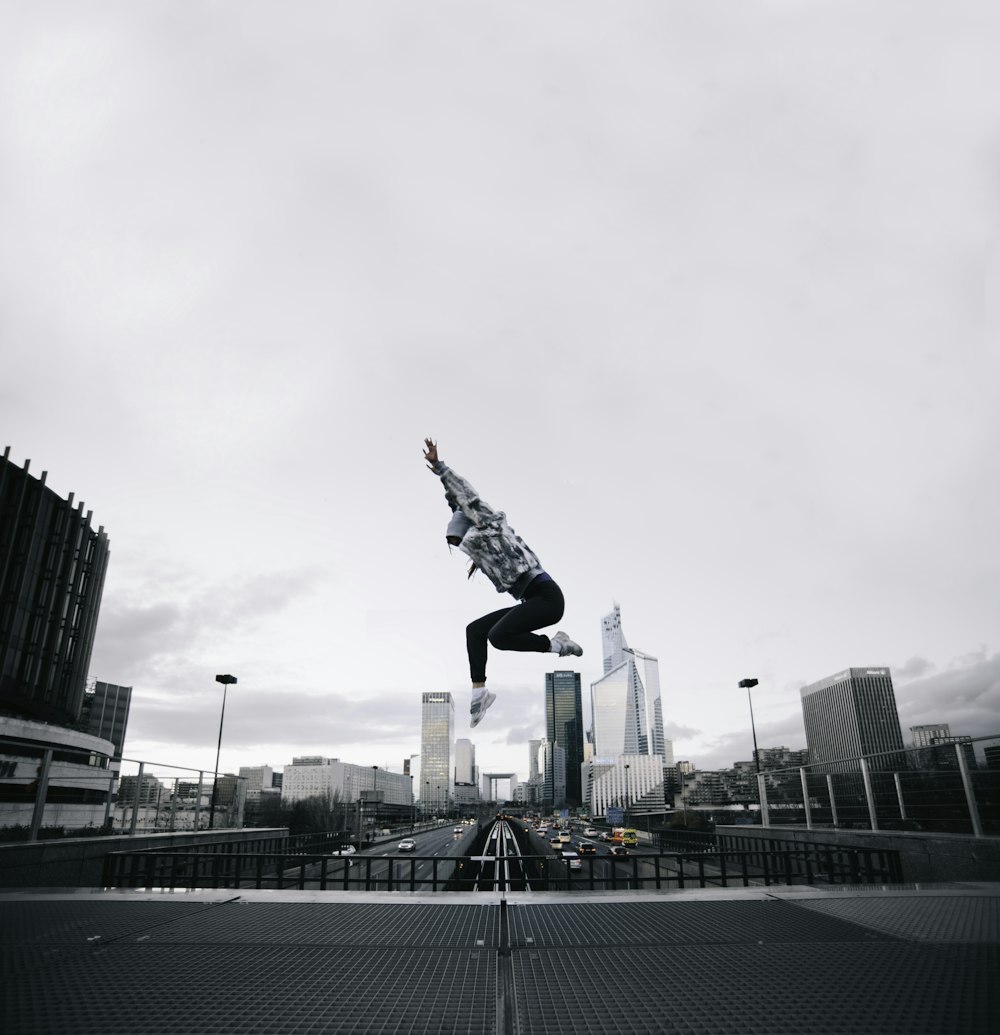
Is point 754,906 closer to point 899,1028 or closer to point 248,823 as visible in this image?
point 899,1028

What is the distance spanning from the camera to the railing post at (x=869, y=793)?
31.7 feet

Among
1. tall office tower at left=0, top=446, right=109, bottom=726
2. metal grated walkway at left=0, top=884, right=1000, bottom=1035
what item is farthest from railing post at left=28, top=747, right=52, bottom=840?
tall office tower at left=0, top=446, right=109, bottom=726

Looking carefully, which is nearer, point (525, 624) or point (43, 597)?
point (525, 624)

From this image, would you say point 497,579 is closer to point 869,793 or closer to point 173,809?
point 869,793

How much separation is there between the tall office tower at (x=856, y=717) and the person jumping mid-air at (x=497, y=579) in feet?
618

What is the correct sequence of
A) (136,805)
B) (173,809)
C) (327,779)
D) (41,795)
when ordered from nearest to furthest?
1. (41,795)
2. (136,805)
3. (173,809)
4. (327,779)

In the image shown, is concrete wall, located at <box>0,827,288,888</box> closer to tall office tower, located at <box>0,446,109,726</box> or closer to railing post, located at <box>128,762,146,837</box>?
railing post, located at <box>128,762,146,837</box>

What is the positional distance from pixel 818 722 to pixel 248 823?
204164mm

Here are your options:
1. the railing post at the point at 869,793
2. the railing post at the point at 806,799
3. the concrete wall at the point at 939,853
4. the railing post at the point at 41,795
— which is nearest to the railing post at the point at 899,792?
the concrete wall at the point at 939,853

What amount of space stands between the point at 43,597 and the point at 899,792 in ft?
158

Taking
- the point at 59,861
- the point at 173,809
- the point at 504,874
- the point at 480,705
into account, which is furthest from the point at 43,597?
the point at 504,874

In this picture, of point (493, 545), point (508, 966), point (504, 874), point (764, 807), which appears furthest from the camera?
point (764, 807)

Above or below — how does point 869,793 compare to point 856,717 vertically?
below

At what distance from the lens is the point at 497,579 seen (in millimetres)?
6062
